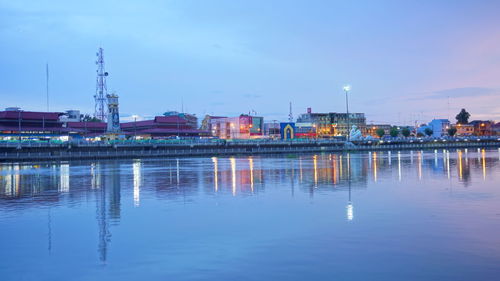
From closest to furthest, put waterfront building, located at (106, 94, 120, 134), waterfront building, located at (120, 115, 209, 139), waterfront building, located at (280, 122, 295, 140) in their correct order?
waterfront building, located at (106, 94, 120, 134), waterfront building, located at (120, 115, 209, 139), waterfront building, located at (280, 122, 295, 140)

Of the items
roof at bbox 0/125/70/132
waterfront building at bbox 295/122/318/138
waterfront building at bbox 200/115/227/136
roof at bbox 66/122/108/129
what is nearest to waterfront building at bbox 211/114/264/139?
waterfront building at bbox 200/115/227/136

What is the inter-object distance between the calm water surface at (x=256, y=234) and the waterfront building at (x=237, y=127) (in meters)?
132

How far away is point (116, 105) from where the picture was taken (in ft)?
416

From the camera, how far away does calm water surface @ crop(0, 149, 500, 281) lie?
501 inches

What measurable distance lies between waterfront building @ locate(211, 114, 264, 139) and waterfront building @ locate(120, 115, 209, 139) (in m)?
11.7

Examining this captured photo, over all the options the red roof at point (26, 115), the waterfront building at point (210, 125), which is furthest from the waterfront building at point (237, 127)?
the red roof at point (26, 115)

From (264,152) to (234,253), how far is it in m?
106

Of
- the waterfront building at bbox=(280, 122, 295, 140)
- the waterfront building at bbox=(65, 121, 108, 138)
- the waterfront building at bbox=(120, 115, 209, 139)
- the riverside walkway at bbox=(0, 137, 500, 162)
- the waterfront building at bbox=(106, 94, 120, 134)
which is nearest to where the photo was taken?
the riverside walkway at bbox=(0, 137, 500, 162)

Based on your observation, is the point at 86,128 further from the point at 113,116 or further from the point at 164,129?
the point at 164,129

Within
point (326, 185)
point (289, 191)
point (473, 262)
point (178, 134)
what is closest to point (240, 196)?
point (289, 191)

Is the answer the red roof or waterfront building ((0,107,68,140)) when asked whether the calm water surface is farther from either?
the red roof

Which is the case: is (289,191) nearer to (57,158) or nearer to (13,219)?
(13,219)

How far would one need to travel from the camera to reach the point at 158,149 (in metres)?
111

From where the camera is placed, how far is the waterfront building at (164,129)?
466 ft
